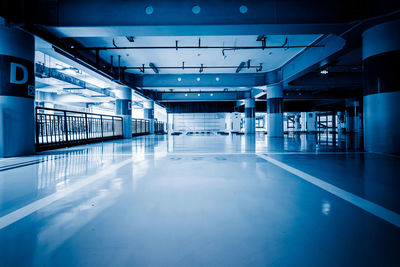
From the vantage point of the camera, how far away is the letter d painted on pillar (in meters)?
6.06

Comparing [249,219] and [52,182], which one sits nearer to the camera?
[249,219]

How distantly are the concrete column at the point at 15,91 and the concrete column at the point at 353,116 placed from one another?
29.0 metres

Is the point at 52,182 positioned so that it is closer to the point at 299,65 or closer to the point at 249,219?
the point at 249,219

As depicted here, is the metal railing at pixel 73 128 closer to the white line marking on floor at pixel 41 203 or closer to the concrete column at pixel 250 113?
the white line marking on floor at pixel 41 203

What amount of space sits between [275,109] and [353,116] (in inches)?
625

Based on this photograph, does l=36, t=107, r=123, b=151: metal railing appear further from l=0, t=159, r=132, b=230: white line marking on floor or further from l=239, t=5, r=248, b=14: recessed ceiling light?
l=239, t=5, r=248, b=14: recessed ceiling light

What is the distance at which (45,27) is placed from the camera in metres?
6.36

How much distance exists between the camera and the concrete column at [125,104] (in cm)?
1526

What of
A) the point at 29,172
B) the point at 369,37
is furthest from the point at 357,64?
the point at 29,172

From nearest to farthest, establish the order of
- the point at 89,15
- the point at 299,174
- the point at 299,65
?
the point at 299,174
the point at 89,15
the point at 299,65

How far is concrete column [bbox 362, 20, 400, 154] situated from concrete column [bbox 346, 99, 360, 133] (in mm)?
20639

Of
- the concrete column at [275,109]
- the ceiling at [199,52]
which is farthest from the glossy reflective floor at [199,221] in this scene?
the concrete column at [275,109]

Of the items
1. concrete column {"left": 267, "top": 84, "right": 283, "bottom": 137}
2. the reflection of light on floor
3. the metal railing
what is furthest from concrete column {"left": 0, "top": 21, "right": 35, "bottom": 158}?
concrete column {"left": 267, "top": 84, "right": 283, "bottom": 137}

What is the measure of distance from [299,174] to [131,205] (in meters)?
3.06
